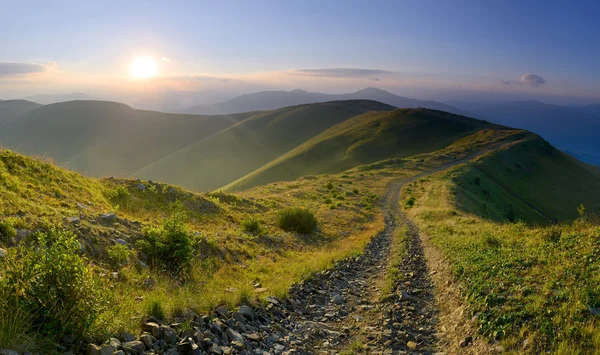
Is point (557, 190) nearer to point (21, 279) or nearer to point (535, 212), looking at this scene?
point (535, 212)

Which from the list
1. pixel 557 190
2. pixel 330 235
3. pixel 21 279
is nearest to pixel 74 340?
pixel 21 279

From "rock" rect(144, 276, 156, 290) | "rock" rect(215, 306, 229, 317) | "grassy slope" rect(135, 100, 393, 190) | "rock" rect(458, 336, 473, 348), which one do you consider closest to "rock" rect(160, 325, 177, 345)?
"rock" rect(215, 306, 229, 317)

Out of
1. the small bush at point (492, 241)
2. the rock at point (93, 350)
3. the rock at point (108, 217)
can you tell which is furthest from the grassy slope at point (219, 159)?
the rock at point (93, 350)

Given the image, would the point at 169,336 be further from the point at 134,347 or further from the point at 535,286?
the point at 535,286

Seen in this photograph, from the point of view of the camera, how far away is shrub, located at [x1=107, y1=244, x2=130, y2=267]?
9.04m

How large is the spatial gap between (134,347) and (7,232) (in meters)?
5.00

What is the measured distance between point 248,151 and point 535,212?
138 m

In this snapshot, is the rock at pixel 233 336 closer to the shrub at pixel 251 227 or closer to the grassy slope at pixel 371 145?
the shrub at pixel 251 227

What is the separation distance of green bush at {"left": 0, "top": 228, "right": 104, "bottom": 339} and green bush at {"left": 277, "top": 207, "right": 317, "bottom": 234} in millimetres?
16093

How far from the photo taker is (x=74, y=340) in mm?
4785

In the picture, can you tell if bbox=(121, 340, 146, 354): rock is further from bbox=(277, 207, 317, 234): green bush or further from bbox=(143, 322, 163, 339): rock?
bbox=(277, 207, 317, 234): green bush

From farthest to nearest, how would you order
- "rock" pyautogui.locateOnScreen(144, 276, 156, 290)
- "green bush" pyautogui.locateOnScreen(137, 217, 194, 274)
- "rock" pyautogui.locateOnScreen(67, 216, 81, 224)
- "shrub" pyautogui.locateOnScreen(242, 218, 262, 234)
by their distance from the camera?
1. "shrub" pyautogui.locateOnScreen(242, 218, 262, 234)
2. "green bush" pyautogui.locateOnScreen(137, 217, 194, 274)
3. "rock" pyautogui.locateOnScreen(67, 216, 81, 224)
4. "rock" pyautogui.locateOnScreen(144, 276, 156, 290)

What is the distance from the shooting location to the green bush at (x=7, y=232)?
24.5 ft

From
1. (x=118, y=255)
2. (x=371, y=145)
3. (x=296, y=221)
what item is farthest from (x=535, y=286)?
(x=371, y=145)
